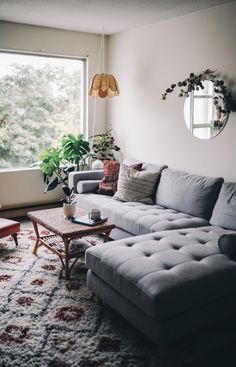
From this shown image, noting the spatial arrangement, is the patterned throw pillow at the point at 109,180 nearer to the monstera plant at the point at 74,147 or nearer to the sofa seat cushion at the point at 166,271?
the monstera plant at the point at 74,147

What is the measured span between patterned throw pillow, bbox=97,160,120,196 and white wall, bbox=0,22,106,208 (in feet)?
3.56

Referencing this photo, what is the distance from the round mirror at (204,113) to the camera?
396 centimetres

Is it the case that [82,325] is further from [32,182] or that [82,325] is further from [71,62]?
[71,62]

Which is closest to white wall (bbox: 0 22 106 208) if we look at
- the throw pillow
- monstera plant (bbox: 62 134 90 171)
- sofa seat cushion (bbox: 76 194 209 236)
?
monstera plant (bbox: 62 134 90 171)

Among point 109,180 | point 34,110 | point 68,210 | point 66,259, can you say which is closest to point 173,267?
point 66,259

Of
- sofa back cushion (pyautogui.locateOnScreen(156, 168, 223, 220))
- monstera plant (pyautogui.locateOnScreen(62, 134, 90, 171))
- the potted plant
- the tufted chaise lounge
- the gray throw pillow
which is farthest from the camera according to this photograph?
the potted plant

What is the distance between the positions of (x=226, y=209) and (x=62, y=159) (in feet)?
9.00

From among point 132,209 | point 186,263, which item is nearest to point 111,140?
point 132,209

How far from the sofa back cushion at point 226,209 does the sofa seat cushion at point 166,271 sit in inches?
17.5

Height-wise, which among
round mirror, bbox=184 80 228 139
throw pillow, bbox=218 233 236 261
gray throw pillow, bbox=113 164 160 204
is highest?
round mirror, bbox=184 80 228 139

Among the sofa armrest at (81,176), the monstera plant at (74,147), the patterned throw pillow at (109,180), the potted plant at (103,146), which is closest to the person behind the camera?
the patterned throw pillow at (109,180)

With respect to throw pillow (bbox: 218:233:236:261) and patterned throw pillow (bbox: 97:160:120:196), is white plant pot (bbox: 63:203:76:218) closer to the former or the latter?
patterned throw pillow (bbox: 97:160:120:196)

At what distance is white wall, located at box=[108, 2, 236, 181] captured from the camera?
153 inches

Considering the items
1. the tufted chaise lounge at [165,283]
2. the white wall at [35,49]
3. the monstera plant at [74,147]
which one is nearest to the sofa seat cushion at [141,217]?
Answer: the tufted chaise lounge at [165,283]
